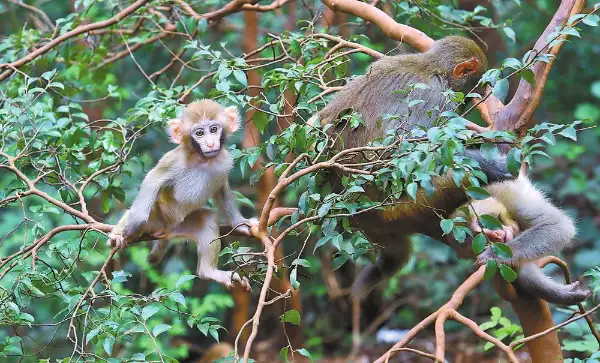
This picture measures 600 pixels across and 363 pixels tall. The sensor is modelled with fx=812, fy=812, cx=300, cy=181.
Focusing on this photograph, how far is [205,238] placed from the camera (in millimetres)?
4836

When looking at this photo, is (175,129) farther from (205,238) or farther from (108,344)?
(108,344)

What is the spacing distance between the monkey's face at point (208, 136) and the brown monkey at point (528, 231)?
138cm

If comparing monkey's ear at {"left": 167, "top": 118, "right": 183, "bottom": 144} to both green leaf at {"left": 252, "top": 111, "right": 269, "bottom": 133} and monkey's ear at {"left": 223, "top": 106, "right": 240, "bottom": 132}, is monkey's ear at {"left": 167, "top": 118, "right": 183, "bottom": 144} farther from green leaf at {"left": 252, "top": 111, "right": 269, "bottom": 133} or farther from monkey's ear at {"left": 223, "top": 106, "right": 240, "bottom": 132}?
green leaf at {"left": 252, "top": 111, "right": 269, "bottom": 133}

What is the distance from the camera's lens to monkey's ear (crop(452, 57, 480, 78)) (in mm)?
4637

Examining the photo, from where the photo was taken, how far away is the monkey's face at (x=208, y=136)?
15.0ft

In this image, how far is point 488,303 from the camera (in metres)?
9.54

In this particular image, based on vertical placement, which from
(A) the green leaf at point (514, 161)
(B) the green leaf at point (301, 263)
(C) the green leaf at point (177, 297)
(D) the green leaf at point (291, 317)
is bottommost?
(C) the green leaf at point (177, 297)

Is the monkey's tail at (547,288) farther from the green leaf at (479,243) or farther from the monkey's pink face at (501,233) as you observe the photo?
the green leaf at (479,243)

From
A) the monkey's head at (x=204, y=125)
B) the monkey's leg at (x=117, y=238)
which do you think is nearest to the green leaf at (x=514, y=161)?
the monkey's head at (x=204, y=125)

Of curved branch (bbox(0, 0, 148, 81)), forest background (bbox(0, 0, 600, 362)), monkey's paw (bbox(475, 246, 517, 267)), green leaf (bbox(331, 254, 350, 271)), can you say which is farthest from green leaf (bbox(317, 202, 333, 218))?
curved branch (bbox(0, 0, 148, 81))

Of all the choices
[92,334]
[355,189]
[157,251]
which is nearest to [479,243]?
[355,189]

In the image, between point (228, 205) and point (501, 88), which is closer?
point (501, 88)

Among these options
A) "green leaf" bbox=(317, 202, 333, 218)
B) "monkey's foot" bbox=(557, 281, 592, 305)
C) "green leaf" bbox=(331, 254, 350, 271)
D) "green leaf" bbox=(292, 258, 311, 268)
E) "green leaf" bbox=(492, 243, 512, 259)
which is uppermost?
"green leaf" bbox=(492, 243, 512, 259)

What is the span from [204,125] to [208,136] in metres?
0.07
